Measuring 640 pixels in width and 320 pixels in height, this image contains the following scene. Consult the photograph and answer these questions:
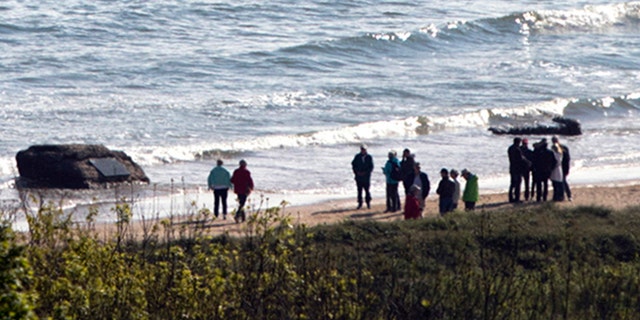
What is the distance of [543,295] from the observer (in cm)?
1110

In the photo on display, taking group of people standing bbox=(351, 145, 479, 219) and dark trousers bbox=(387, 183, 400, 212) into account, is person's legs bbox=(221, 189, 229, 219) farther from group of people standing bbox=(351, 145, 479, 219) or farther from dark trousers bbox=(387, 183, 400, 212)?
dark trousers bbox=(387, 183, 400, 212)

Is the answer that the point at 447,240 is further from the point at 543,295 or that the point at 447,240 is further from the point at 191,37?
the point at 191,37

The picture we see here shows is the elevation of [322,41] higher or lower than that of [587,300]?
higher

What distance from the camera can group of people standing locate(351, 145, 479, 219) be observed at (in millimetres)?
18627

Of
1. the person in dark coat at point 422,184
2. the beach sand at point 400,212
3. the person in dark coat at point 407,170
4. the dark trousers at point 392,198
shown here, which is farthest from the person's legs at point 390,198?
the person in dark coat at point 422,184

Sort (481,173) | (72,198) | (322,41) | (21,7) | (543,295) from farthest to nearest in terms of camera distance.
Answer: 1. (21,7)
2. (322,41)
3. (481,173)
4. (72,198)
5. (543,295)

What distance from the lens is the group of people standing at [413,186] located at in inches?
733

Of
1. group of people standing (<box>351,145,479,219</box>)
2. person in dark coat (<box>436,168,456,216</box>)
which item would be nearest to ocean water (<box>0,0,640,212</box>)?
group of people standing (<box>351,145,479,219</box>)

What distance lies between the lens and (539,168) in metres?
21.2

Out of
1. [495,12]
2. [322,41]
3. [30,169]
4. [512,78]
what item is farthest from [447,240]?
[495,12]

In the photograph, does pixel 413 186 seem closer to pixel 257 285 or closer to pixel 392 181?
pixel 392 181

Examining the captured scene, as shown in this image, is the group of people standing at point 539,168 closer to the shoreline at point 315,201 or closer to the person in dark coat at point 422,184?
the shoreline at point 315,201

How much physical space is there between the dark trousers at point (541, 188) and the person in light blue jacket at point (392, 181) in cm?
271

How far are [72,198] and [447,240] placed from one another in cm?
1043
